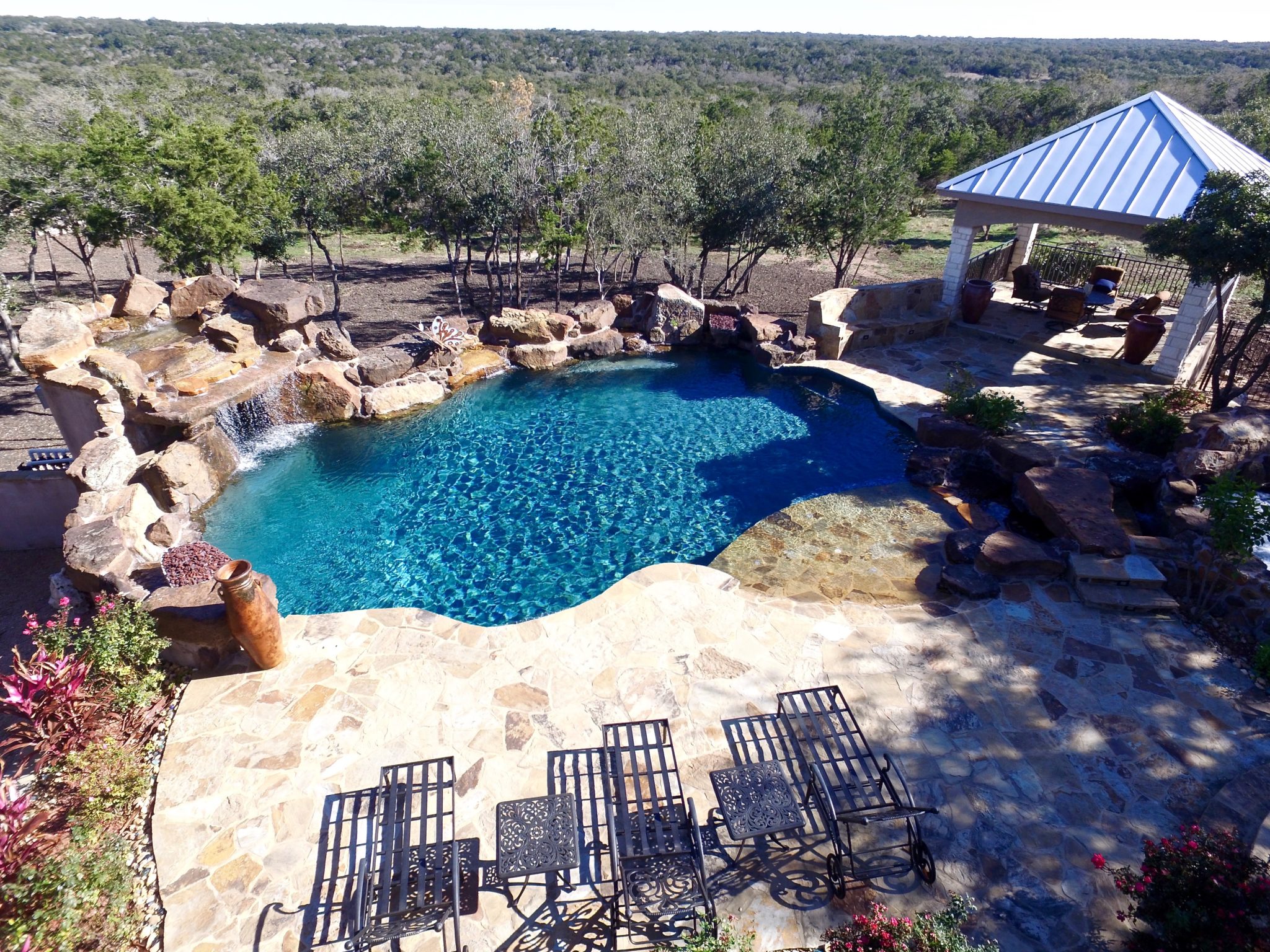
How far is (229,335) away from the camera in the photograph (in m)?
14.8

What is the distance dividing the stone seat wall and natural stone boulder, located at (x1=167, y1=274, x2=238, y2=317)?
14.7 m

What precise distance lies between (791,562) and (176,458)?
34.6ft

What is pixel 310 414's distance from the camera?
1459 cm

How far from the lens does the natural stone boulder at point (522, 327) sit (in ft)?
56.9

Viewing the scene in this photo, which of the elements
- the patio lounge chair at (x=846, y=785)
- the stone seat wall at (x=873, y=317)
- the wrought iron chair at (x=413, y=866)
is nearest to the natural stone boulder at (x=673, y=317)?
the stone seat wall at (x=873, y=317)

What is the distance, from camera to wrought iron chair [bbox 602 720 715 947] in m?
5.17

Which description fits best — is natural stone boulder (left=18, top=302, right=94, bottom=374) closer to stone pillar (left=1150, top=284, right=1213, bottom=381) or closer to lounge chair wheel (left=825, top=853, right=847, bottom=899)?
lounge chair wheel (left=825, top=853, right=847, bottom=899)

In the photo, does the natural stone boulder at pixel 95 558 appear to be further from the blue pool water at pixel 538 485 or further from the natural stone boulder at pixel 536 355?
the natural stone boulder at pixel 536 355

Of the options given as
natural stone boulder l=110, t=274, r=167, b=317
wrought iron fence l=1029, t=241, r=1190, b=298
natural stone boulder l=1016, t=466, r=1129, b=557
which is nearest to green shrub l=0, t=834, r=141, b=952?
natural stone boulder l=1016, t=466, r=1129, b=557

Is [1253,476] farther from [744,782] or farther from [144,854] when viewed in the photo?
[144,854]

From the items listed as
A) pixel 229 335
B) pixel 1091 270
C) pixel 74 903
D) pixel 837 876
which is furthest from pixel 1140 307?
pixel 74 903

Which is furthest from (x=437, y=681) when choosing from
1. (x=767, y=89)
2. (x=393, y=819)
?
(x=767, y=89)

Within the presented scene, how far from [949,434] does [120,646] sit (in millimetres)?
13345

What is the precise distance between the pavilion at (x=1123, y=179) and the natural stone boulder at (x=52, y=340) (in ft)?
62.9
